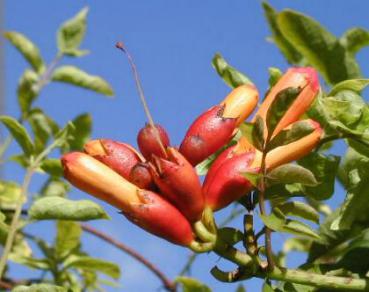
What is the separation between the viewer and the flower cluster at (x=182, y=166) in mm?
1422

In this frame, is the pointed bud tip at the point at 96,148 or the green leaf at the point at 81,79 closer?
the pointed bud tip at the point at 96,148

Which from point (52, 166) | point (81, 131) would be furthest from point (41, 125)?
point (52, 166)

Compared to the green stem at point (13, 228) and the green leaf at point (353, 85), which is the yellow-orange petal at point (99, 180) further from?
the green stem at point (13, 228)

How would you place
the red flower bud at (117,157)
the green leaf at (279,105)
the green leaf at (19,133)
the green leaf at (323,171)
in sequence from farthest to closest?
the green leaf at (19,133) → the green leaf at (323,171) → the red flower bud at (117,157) → the green leaf at (279,105)

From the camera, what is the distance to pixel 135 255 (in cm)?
291

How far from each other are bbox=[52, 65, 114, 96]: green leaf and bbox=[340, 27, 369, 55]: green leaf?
1.52 meters

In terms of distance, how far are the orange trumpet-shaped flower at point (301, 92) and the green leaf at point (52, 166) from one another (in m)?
1.24

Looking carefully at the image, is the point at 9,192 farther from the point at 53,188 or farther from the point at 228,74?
the point at 228,74

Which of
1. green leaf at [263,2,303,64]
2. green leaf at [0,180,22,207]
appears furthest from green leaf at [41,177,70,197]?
green leaf at [263,2,303,64]

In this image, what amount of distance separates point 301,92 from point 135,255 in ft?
5.05

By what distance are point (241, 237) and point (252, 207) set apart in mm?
125

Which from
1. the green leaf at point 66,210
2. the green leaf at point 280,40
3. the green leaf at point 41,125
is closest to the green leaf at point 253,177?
the green leaf at point 66,210

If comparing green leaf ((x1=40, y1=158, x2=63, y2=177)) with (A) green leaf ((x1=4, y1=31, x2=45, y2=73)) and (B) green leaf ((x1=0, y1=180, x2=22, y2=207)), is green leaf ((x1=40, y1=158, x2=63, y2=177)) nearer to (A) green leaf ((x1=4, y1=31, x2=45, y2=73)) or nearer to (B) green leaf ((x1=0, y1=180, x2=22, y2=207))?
(B) green leaf ((x1=0, y1=180, x2=22, y2=207))

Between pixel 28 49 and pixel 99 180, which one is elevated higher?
pixel 28 49
